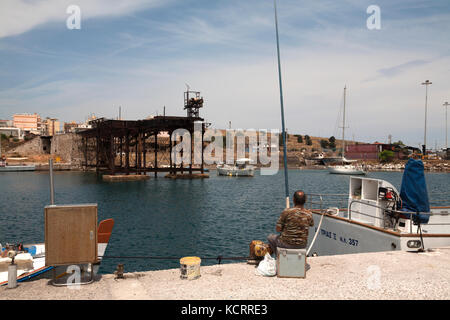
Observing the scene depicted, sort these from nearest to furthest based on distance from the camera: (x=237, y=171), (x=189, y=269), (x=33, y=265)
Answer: (x=189, y=269), (x=33, y=265), (x=237, y=171)

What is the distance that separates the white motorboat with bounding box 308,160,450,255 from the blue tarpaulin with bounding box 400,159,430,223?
6 cm

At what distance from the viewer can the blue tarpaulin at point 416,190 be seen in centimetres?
1162

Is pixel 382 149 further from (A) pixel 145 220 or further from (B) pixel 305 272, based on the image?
(B) pixel 305 272

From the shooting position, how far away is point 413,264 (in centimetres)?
874

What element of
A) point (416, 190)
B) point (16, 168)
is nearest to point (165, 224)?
point (416, 190)

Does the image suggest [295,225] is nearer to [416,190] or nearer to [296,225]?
[296,225]

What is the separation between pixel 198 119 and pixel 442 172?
101m

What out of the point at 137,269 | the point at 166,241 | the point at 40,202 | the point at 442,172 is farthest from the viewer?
the point at 442,172

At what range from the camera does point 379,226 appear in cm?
1301

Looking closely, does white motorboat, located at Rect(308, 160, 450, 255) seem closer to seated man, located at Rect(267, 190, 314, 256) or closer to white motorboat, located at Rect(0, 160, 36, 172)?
seated man, located at Rect(267, 190, 314, 256)

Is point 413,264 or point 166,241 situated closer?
point 413,264

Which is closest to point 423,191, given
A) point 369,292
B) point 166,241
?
point 369,292

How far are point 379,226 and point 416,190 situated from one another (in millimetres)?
2024
